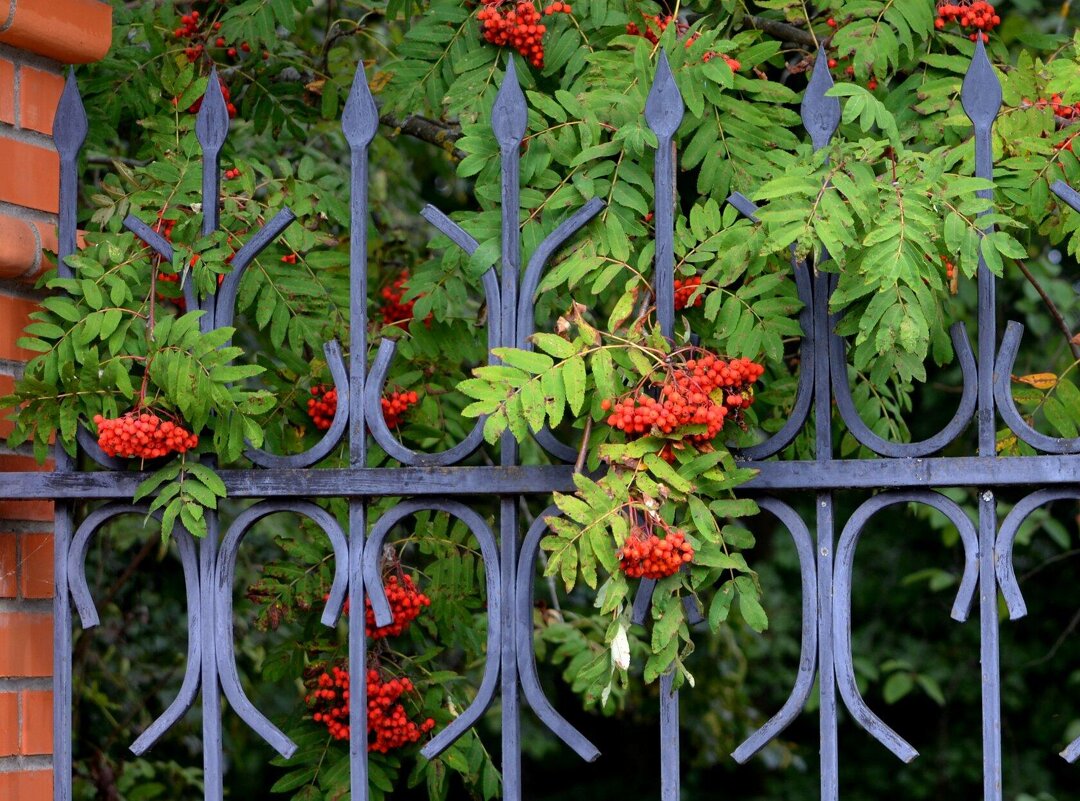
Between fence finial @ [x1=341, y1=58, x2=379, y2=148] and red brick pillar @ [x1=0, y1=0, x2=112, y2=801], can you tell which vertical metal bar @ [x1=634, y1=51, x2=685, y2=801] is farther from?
red brick pillar @ [x1=0, y1=0, x2=112, y2=801]

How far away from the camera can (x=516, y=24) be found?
2.49 metres

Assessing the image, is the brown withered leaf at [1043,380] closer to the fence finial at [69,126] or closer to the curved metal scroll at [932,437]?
the curved metal scroll at [932,437]

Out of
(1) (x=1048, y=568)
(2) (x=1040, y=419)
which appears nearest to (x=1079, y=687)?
(1) (x=1048, y=568)

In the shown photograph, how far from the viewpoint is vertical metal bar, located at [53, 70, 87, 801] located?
2.02 meters

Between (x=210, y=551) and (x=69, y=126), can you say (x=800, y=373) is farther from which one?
(x=69, y=126)

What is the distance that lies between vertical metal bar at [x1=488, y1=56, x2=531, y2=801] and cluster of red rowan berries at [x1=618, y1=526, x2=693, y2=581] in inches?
7.9

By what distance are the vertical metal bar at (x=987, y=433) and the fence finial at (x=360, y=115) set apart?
0.82m

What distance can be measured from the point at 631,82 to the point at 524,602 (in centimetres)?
97

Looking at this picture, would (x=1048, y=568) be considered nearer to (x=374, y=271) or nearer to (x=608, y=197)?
(x=374, y=271)

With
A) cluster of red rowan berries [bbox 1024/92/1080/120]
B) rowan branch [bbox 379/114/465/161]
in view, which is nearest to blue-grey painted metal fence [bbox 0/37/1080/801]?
cluster of red rowan berries [bbox 1024/92/1080/120]

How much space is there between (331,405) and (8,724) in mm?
798

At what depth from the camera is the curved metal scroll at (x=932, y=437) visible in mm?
1760

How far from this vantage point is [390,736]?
249 centimetres

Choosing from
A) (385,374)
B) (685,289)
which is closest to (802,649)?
(685,289)
